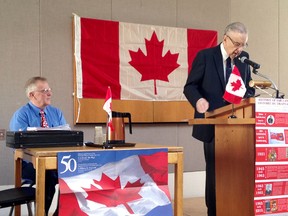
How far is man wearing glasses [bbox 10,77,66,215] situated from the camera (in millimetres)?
2645

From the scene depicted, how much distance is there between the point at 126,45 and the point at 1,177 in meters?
1.88

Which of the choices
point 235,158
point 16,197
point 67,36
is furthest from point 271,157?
point 67,36

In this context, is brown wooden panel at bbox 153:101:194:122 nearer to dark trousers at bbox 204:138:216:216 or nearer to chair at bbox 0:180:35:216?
dark trousers at bbox 204:138:216:216

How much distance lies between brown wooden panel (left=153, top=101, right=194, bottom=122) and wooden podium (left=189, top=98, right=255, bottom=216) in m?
2.18

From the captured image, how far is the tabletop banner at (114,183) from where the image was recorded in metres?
1.91

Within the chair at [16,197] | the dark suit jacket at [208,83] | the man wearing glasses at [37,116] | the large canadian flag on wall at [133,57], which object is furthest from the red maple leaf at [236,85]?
the large canadian flag on wall at [133,57]

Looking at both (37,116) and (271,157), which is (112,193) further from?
(37,116)

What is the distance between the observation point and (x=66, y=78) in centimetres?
394

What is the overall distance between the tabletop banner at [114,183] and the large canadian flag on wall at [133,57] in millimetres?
2027

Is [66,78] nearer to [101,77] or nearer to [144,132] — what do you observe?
[101,77]

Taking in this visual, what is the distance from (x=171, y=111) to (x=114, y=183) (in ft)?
8.17

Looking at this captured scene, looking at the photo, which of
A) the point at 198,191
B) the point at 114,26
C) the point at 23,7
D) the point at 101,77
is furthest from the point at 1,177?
the point at 198,191

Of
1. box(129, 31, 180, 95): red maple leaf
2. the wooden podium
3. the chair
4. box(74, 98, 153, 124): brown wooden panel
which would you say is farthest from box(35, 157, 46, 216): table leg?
box(129, 31, 180, 95): red maple leaf

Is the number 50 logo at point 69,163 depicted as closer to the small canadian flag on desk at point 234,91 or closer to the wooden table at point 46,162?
the wooden table at point 46,162
